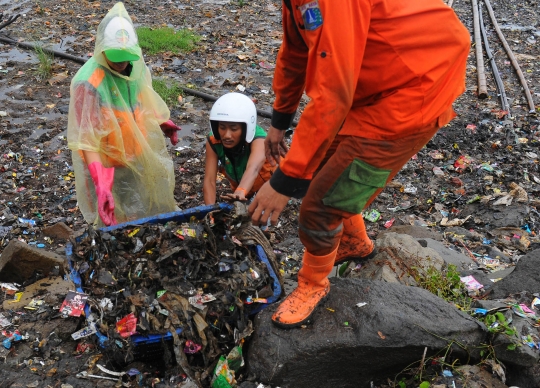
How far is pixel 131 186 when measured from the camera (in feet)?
11.8

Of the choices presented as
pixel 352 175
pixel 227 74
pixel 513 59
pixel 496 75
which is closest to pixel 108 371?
pixel 352 175

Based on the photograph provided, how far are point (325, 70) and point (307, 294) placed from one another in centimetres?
126

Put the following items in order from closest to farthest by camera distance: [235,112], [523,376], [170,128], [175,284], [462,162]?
1. [523,376]
2. [175,284]
3. [235,112]
4. [170,128]
5. [462,162]

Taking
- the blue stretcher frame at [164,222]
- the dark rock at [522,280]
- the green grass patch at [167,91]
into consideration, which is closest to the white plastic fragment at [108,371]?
the blue stretcher frame at [164,222]

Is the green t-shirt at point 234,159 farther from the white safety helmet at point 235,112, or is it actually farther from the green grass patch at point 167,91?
the green grass patch at point 167,91

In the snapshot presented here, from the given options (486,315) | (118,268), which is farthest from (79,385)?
(486,315)

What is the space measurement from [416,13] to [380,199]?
2865mm

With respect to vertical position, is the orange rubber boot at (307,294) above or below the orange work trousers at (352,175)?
below

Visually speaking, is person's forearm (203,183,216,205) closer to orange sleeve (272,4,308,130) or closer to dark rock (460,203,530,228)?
orange sleeve (272,4,308,130)

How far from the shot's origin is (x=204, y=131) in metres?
5.72

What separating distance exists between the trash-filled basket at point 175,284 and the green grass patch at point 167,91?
345cm

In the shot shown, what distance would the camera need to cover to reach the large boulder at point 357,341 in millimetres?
2416

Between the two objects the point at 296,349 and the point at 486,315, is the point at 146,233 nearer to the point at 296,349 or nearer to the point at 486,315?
the point at 296,349

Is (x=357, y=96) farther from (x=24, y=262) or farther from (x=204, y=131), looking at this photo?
(x=204, y=131)
